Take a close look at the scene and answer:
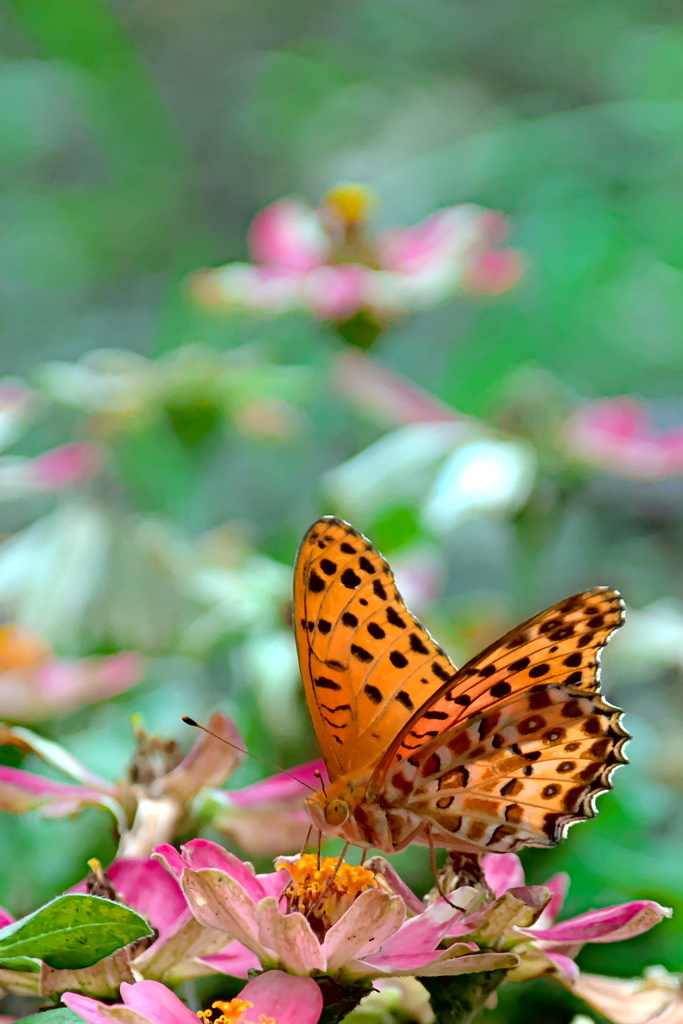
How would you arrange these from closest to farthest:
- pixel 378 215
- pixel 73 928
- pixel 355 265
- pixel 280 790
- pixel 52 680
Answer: pixel 73 928 < pixel 280 790 < pixel 52 680 < pixel 355 265 < pixel 378 215

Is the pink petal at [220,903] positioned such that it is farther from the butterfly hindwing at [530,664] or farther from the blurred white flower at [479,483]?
the blurred white flower at [479,483]

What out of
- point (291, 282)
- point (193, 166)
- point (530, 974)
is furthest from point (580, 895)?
point (193, 166)

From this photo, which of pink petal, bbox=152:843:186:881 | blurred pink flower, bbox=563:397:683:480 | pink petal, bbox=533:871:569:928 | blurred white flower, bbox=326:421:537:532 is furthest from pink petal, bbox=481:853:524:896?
blurred pink flower, bbox=563:397:683:480

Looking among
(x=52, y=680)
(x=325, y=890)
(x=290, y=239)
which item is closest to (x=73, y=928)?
(x=325, y=890)

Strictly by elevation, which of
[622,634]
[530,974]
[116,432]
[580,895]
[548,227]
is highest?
[548,227]

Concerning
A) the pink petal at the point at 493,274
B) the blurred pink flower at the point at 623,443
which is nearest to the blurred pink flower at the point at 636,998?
the blurred pink flower at the point at 623,443

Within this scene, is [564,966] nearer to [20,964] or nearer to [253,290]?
[20,964]

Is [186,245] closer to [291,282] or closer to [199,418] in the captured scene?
[291,282]
